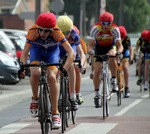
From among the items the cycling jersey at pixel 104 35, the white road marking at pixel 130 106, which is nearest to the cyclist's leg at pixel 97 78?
the white road marking at pixel 130 106

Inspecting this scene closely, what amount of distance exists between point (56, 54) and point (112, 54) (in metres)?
2.97

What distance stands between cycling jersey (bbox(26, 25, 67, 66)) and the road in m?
1.14

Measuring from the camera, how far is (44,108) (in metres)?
6.99

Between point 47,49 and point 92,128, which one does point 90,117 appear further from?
point 47,49

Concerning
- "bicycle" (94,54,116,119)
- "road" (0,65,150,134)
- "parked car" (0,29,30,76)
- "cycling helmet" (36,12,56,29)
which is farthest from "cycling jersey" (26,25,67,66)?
"parked car" (0,29,30,76)

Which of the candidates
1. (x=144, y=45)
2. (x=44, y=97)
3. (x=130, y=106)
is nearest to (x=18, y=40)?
(x=144, y=45)

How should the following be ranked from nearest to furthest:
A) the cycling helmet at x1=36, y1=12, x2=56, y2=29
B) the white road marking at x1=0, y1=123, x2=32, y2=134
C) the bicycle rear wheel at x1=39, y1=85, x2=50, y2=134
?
the bicycle rear wheel at x1=39, y1=85, x2=50, y2=134 → the cycling helmet at x1=36, y1=12, x2=56, y2=29 → the white road marking at x1=0, y1=123, x2=32, y2=134

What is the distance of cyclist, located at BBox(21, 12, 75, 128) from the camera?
7.12 meters

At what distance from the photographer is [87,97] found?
13594 millimetres

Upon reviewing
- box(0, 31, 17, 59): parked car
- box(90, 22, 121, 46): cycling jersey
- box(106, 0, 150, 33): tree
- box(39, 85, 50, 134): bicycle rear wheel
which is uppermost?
box(90, 22, 121, 46): cycling jersey

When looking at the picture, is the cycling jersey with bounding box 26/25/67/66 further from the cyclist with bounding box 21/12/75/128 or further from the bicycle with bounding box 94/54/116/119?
the bicycle with bounding box 94/54/116/119

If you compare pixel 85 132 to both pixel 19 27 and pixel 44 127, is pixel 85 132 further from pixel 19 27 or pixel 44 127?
pixel 19 27

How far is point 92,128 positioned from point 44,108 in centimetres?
150

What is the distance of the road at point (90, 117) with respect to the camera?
807cm
